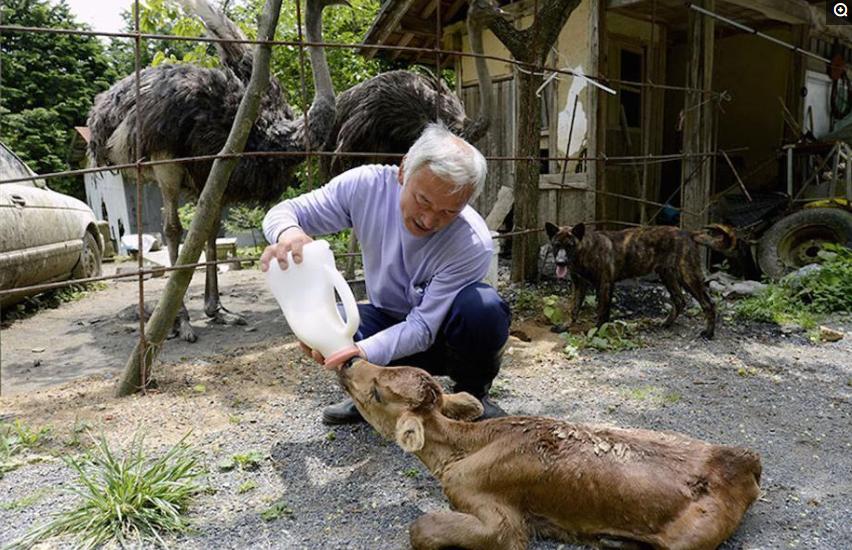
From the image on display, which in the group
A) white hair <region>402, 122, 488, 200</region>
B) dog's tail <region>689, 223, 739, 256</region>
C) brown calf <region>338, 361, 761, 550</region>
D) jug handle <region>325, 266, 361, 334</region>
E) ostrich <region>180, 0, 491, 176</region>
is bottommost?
brown calf <region>338, 361, 761, 550</region>

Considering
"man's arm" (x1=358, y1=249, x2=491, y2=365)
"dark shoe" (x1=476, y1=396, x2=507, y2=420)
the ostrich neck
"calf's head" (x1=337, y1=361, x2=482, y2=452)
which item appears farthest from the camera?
the ostrich neck

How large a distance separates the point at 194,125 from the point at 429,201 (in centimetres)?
351

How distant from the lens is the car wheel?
25.8ft

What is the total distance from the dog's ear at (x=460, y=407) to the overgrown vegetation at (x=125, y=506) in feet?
3.34

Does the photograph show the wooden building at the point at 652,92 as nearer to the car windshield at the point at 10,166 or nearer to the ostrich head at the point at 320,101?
the ostrich head at the point at 320,101

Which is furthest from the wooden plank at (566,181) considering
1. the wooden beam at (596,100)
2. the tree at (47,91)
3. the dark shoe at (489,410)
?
the tree at (47,91)

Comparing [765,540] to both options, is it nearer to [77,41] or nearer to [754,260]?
[754,260]

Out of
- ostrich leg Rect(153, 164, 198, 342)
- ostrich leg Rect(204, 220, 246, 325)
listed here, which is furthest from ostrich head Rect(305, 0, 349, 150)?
ostrich leg Rect(204, 220, 246, 325)

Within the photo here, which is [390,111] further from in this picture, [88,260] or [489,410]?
[88,260]

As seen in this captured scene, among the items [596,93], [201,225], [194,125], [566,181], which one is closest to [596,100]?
[596,93]

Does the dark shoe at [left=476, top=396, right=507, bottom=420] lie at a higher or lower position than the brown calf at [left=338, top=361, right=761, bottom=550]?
lower

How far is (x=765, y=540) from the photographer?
2086 mm

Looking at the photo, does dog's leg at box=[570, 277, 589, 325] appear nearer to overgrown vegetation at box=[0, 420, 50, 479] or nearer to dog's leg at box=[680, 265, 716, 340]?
dog's leg at box=[680, 265, 716, 340]

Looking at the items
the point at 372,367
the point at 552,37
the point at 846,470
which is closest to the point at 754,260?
the point at 552,37
